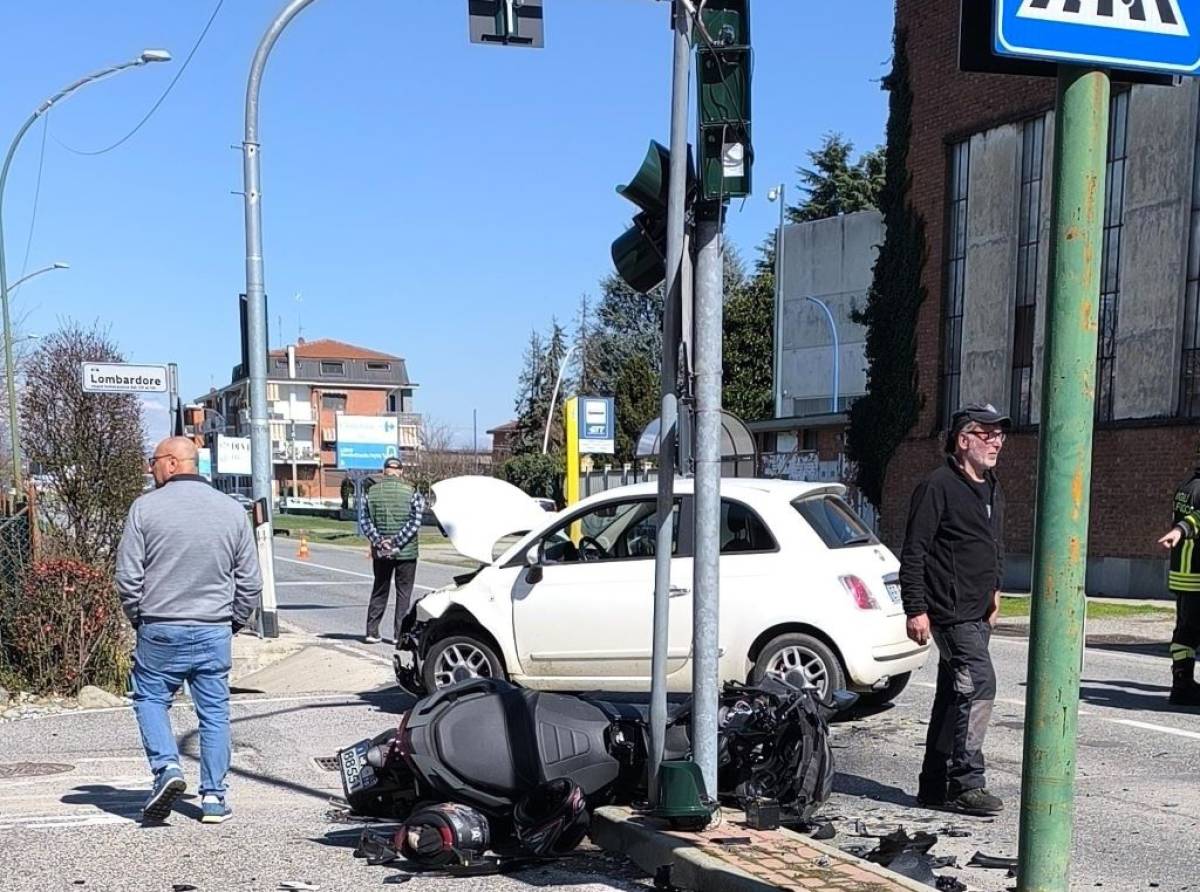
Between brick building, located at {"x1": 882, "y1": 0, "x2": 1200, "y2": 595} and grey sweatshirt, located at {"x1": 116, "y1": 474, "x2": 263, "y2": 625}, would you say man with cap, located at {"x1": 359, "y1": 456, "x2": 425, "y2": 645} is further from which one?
brick building, located at {"x1": 882, "y1": 0, "x2": 1200, "y2": 595}

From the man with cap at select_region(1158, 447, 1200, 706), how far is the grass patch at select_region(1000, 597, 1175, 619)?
7681 millimetres

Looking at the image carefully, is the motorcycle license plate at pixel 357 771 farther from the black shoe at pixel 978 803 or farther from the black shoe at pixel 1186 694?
the black shoe at pixel 1186 694

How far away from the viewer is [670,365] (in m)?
5.36

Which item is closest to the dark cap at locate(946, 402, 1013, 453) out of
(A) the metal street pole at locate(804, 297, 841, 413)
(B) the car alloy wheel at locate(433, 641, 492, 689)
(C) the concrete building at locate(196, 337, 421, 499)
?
(B) the car alloy wheel at locate(433, 641, 492, 689)

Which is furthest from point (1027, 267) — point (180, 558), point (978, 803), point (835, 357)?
point (835, 357)

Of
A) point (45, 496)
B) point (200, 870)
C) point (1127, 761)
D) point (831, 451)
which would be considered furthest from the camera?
point (831, 451)

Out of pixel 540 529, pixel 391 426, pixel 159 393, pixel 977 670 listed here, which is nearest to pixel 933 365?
pixel 159 393

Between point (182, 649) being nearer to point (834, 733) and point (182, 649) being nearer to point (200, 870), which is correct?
point (200, 870)

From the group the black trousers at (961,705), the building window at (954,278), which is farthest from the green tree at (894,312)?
the black trousers at (961,705)

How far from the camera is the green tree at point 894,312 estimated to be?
24.7 metres

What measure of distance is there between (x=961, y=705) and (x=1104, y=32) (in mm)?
3711

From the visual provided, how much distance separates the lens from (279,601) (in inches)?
747

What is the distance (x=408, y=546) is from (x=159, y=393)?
396 centimetres

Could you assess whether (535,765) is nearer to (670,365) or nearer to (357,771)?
(357,771)
